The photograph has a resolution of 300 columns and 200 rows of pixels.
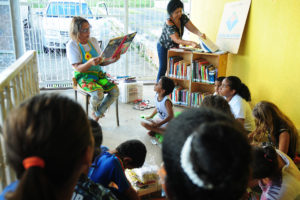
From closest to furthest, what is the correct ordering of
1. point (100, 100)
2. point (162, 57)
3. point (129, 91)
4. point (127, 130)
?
1. point (100, 100)
2. point (127, 130)
3. point (162, 57)
4. point (129, 91)

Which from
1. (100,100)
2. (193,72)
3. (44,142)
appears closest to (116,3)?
(193,72)

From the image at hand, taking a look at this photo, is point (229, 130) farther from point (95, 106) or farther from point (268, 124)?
point (95, 106)

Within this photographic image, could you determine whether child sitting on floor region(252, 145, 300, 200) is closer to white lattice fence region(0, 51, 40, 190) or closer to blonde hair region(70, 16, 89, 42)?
white lattice fence region(0, 51, 40, 190)

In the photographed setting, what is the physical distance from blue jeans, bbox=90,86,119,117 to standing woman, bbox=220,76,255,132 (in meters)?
1.25

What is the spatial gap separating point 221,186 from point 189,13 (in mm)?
5080

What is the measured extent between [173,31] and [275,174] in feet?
8.89

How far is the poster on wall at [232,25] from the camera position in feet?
11.9

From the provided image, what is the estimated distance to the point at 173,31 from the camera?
3809mm

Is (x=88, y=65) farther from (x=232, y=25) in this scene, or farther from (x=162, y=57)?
(x=232, y=25)

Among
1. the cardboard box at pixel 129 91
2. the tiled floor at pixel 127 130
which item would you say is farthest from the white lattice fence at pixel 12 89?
the cardboard box at pixel 129 91

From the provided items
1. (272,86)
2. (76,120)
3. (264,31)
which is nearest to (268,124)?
(272,86)

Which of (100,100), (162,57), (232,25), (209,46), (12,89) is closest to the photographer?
(12,89)

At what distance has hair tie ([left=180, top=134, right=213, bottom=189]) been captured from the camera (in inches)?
25.7

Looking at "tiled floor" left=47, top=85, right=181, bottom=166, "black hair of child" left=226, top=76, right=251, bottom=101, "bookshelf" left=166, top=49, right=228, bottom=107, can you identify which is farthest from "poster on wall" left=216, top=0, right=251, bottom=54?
"tiled floor" left=47, top=85, right=181, bottom=166
